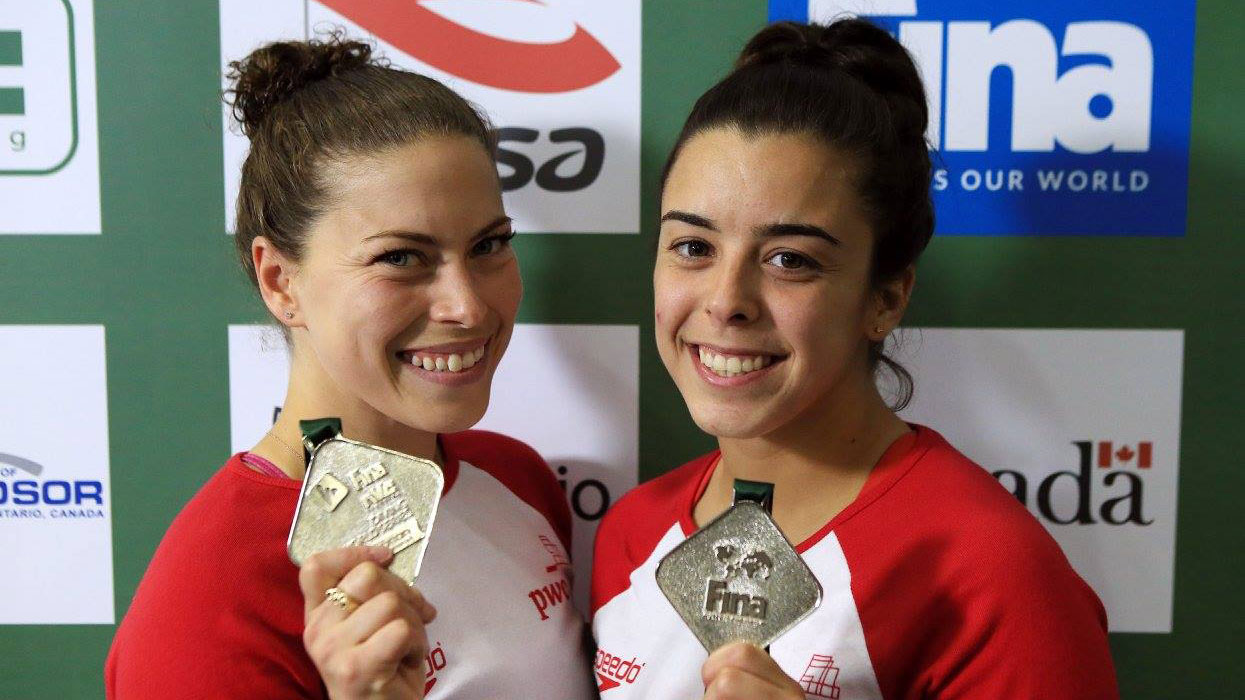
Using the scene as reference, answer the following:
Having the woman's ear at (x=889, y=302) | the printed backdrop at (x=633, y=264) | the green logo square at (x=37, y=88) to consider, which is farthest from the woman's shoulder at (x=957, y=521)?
the green logo square at (x=37, y=88)

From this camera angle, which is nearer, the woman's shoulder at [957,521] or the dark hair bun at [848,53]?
the woman's shoulder at [957,521]

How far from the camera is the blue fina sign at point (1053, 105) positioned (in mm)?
1529

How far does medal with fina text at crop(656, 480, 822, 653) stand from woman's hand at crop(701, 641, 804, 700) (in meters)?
0.03

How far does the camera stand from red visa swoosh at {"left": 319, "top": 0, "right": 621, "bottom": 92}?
5.13 feet

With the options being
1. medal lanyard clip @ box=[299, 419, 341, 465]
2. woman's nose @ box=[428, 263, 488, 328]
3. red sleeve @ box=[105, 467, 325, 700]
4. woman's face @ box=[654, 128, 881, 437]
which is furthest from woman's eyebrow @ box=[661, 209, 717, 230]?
red sleeve @ box=[105, 467, 325, 700]

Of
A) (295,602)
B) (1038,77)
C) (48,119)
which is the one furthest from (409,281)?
(1038,77)

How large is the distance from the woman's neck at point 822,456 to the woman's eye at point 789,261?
202 millimetres

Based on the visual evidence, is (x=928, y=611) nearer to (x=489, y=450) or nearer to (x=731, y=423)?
(x=731, y=423)

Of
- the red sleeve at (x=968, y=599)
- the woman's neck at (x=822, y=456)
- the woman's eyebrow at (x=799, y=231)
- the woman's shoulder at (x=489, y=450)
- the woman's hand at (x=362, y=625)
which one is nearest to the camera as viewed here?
the woman's hand at (x=362, y=625)

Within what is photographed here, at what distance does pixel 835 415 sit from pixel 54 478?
131 cm

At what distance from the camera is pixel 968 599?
1.04m

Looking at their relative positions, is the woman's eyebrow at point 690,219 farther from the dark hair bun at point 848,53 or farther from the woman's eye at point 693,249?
the dark hair bun at point 848,53

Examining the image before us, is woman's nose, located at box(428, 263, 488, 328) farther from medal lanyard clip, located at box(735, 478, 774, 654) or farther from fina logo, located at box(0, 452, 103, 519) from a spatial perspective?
fina logo, located at box(0, 452, 103, 519)

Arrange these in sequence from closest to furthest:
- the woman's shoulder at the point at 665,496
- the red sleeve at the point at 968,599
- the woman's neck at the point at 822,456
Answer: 1. the red sleeve at the point at 968,599
2. the woman's neck at the point at 822,456
3. the woman's shoulder at the point at 665,496
